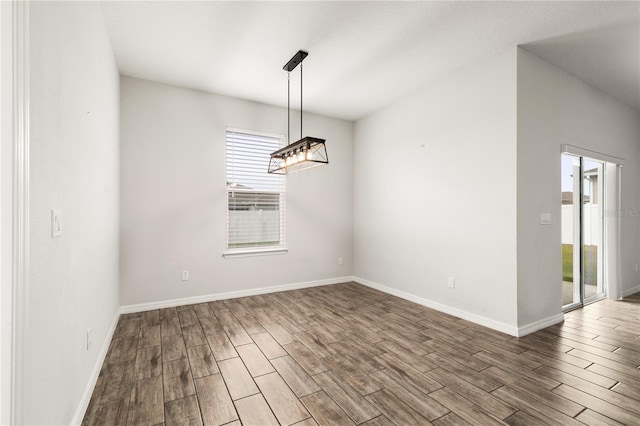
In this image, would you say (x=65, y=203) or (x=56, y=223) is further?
(x=65, y=203)

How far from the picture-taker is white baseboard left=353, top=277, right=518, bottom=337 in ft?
10.2

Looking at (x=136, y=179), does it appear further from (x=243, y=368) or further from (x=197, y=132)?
(x=243, y=368)

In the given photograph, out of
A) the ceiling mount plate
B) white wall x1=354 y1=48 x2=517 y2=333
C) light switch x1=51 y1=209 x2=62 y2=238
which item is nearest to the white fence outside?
white wall x1=354 y1=48 x2=517 y2=333

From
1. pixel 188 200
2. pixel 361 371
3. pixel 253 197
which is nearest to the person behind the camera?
pixel 361 371

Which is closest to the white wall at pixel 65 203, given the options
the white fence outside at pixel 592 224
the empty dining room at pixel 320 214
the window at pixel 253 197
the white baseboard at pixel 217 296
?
the empty dining room at pixel 320 214

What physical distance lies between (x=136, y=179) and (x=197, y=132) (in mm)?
1006

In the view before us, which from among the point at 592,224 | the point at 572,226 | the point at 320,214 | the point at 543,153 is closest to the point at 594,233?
the point at 592,224

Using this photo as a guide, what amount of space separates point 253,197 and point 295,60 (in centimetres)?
211

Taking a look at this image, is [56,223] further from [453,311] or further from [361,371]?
[453,311]

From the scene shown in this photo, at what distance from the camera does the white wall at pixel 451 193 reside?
10.3 ft

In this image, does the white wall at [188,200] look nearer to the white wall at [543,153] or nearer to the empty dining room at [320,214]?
the empty dining room at [320,214]

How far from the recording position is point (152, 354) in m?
2.64

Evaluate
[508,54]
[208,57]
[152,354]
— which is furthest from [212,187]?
[508,54]

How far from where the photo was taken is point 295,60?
3244mm
